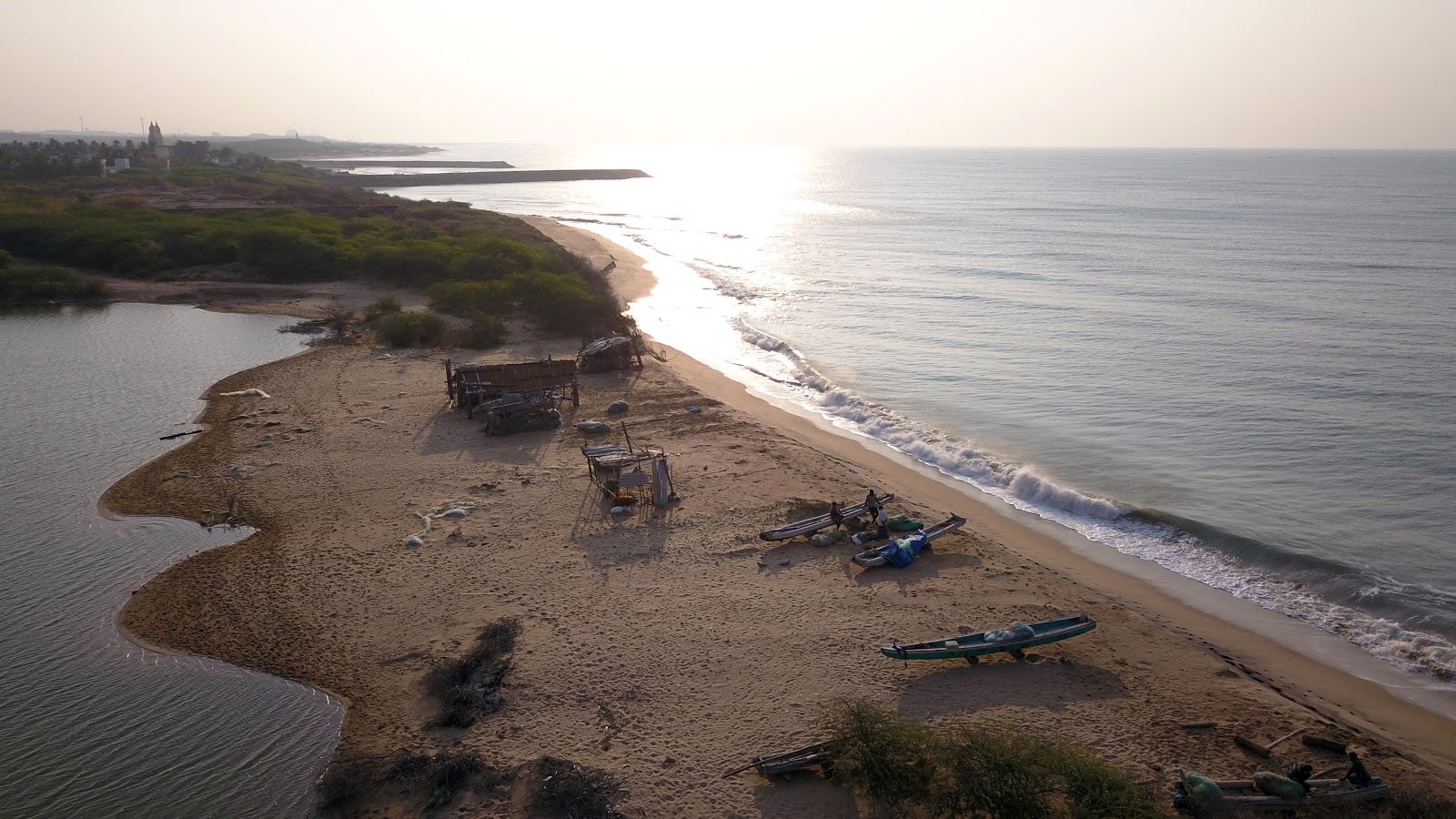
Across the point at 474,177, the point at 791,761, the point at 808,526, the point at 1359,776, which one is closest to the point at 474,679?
the point at 791,761

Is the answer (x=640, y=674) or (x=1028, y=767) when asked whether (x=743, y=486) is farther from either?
(x=1028, y=767)

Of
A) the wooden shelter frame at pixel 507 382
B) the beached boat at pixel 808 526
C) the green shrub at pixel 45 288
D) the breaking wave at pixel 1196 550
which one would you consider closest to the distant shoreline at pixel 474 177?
the green shrub at pixel 45 288

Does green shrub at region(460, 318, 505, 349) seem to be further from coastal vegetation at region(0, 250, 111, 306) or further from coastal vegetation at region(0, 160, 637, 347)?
coastal vegetation at region(0, 250, 111, 306)

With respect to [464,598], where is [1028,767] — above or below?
above

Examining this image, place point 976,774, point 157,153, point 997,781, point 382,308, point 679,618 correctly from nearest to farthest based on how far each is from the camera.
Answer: point 997,781 → point 976,774 → point 679,618 → point 382,308 → point 157,153

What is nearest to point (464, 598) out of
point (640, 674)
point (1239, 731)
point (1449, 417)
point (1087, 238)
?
point (640, 674)

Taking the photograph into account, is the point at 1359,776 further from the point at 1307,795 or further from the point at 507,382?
the point at 507,382

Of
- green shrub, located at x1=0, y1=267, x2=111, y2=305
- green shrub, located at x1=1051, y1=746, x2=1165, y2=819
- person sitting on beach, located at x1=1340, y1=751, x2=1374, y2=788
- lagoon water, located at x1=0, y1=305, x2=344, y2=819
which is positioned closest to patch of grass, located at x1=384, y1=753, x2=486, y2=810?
lagoon water, located at x1=0, y1=305, x2=344, y2=819
